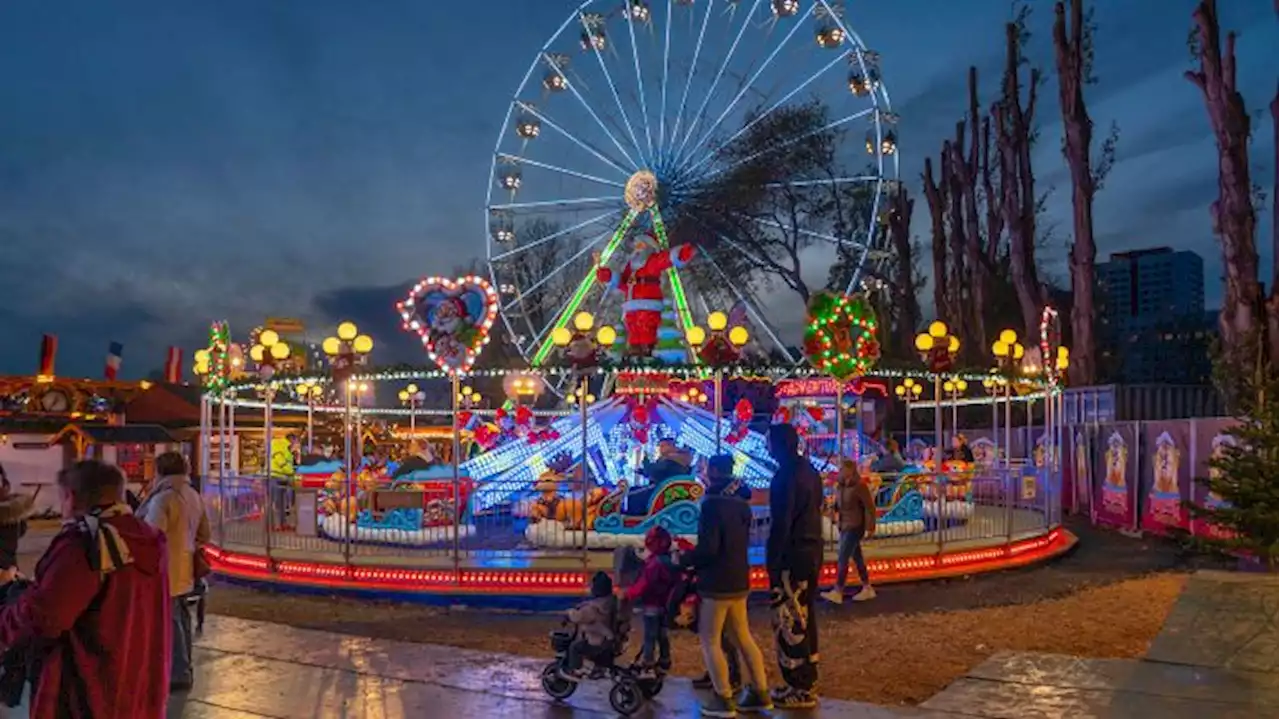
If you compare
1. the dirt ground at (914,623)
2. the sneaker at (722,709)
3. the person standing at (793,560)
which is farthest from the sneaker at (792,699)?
the dirt ground at (914,623)

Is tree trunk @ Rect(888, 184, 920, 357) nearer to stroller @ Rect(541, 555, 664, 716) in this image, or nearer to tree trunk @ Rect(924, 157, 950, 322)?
tree trunk @ Rect(924, 157, 950, 322)

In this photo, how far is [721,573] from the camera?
605 cm

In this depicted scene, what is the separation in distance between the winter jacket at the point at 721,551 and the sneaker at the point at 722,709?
0.63 metres

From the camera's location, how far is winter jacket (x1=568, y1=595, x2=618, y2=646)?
6652 mm

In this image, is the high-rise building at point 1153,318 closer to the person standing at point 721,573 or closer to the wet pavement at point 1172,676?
the wet pavement at point 1172,676

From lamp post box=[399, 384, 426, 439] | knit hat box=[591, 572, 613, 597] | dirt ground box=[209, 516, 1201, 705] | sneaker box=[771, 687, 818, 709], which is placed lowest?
dirt ground box=[209, 516, 1201, 705]

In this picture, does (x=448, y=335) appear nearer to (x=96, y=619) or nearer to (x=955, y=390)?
(x=96, y=619)

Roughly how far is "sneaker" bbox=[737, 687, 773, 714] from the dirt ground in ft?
2.73

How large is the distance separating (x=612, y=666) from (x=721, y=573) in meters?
1.06

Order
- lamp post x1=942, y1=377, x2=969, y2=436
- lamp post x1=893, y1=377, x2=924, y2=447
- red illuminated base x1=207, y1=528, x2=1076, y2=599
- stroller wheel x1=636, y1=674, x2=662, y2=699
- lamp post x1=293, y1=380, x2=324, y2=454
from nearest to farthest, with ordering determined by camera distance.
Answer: stroller wheel x1=636, y1=674, x2=662, y2=699 → red illuminated base x1=207, y1=528, x2=1076, y2=599 → lamp post x1=293, y1=380, x2=324, y2=454 → lamp post x1=942, y1=377, x2=969, y2=436 → lamp post x1=893, y1=377, x2=924, y2=447

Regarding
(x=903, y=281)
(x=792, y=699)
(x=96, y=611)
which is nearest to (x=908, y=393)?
(x=903, y=281)

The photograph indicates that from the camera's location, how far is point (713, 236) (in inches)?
787

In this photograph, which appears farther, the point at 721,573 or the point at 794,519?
the point at 794,519

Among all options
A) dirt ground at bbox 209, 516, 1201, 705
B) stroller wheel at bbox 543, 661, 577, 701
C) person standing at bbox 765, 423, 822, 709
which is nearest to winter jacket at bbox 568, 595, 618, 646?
stroller wheel at bbox 543, 661, 577, 701
